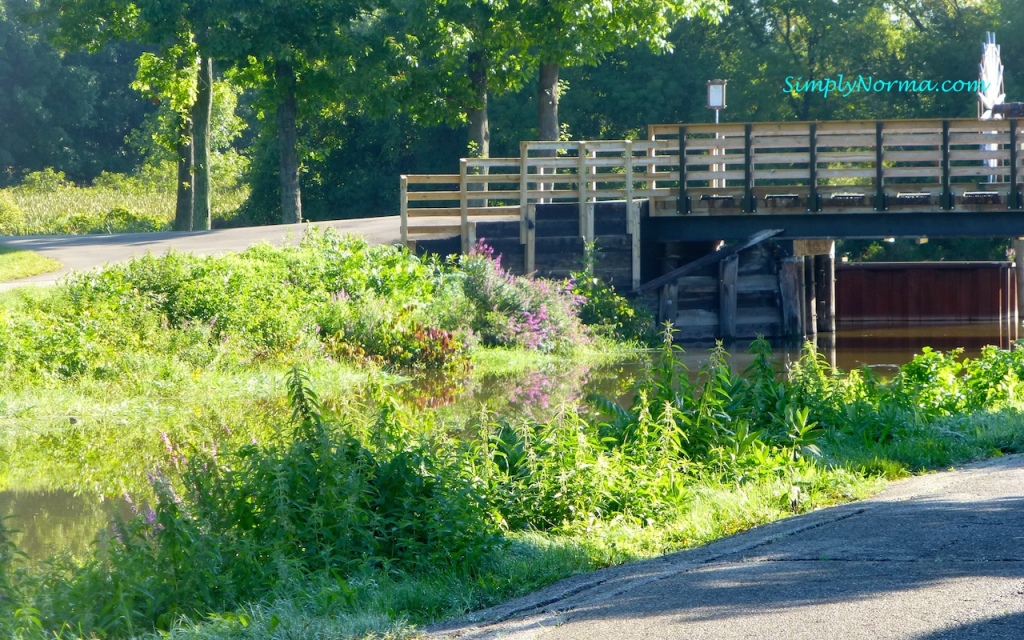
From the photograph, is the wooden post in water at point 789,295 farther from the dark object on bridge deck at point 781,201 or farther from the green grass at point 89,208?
the green grass at point 89,208

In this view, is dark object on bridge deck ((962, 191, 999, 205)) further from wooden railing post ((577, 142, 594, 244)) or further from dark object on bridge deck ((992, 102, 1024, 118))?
wooden railing post ((577, 142, 594, 244))

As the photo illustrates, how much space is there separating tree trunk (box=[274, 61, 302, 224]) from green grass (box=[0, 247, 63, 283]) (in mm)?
11666

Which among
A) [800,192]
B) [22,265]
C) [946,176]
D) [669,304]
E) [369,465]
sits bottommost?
[369,465]

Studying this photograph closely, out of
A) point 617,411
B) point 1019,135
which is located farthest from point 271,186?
point 617,411

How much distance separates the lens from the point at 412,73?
114 feet

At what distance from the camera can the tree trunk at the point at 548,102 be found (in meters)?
32.8

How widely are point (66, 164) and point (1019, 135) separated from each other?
5328cm

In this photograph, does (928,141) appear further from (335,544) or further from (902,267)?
(335,544)

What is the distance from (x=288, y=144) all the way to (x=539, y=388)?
72.2 feet

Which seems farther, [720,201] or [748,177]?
[720,201]

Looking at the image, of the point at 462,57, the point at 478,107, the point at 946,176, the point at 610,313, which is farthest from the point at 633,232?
the point at 478,107

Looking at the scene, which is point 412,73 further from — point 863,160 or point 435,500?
point 435,500

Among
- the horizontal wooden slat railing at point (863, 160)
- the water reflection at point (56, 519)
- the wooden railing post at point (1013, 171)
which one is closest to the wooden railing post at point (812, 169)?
→ the horizontal wooden slat railing at point (863, 160)

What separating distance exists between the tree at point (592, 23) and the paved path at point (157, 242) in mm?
6026
